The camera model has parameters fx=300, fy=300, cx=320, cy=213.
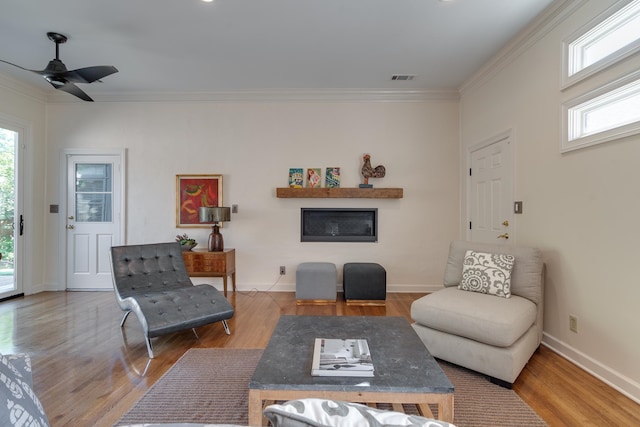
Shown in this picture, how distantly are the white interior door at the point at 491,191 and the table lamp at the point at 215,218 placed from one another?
3207 millimetres

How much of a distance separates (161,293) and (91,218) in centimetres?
253

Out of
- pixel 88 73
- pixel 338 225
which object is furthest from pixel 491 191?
pixel 88 73

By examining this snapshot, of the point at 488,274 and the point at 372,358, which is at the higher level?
the point at 488,274

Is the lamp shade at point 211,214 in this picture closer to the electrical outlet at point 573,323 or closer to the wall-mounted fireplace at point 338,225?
the wall-mounted fireplace at point 338,225

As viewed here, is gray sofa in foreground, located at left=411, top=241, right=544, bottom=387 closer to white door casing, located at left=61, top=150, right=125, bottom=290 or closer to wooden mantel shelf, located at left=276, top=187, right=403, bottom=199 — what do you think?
wooden mantel shelf, located at left=276, top=187, right=403, bottom=199

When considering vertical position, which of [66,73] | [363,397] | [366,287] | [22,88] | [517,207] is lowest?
[366,287]

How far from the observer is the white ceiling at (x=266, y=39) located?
2510 mm

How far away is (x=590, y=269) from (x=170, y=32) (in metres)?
4.06

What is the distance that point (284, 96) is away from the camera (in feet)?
13.9

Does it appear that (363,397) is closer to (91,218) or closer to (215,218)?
(215,218)

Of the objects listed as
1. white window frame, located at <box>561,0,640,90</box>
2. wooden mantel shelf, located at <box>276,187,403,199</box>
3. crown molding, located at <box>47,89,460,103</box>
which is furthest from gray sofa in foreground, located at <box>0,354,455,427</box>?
crown molding, located at <box>47,89,460,103</box>

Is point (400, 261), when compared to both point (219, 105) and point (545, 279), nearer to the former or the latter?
point (545, 279)

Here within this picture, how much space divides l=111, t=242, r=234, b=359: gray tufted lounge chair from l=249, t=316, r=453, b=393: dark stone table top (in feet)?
3.37

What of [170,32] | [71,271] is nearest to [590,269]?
[170,32]
